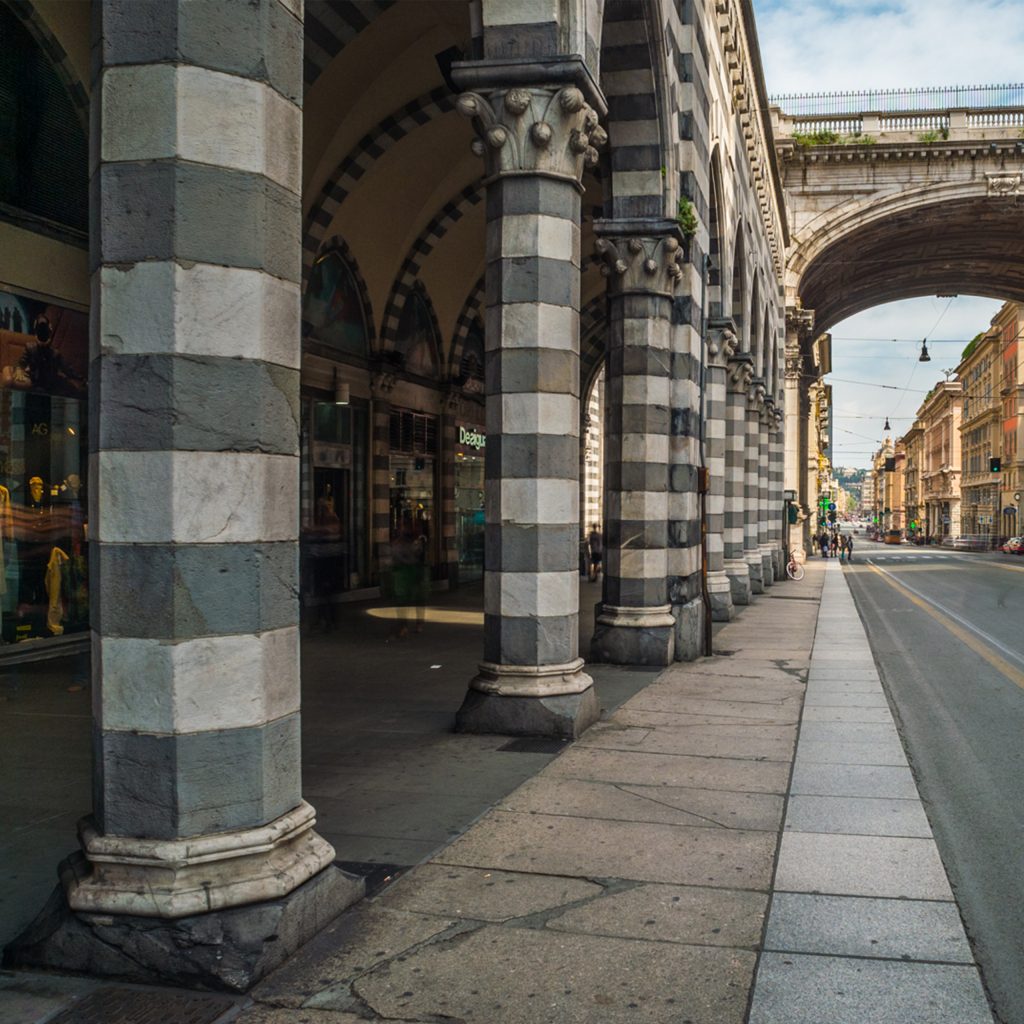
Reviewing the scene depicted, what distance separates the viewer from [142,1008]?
12.4 ft

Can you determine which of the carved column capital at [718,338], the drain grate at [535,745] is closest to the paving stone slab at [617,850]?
the drain grate at [535,745]

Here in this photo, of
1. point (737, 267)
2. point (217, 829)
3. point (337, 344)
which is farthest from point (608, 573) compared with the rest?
point (737, 267)

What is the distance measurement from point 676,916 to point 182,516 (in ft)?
8.72

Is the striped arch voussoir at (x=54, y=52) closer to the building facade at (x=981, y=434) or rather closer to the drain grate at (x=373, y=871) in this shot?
the drain grate at (x=373, y=871)

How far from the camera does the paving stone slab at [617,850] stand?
17.0ft

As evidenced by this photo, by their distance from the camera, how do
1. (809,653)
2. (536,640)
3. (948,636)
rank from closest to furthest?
(536,640)
(809,653)
(948,636)

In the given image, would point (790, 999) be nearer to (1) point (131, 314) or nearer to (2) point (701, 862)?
(2) point (701, 862)

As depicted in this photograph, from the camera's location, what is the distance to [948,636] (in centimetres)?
1736

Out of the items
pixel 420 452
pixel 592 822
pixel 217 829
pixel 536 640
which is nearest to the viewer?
pixel 217 829

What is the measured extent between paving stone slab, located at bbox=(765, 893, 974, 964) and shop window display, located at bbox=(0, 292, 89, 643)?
10735 millimetres

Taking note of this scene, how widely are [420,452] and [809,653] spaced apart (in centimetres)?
1386

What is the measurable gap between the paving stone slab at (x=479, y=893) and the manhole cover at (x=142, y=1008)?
1.05 meters

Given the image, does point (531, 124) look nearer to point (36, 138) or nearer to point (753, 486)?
point (36, 138)

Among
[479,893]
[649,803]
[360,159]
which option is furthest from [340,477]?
[479,893]
